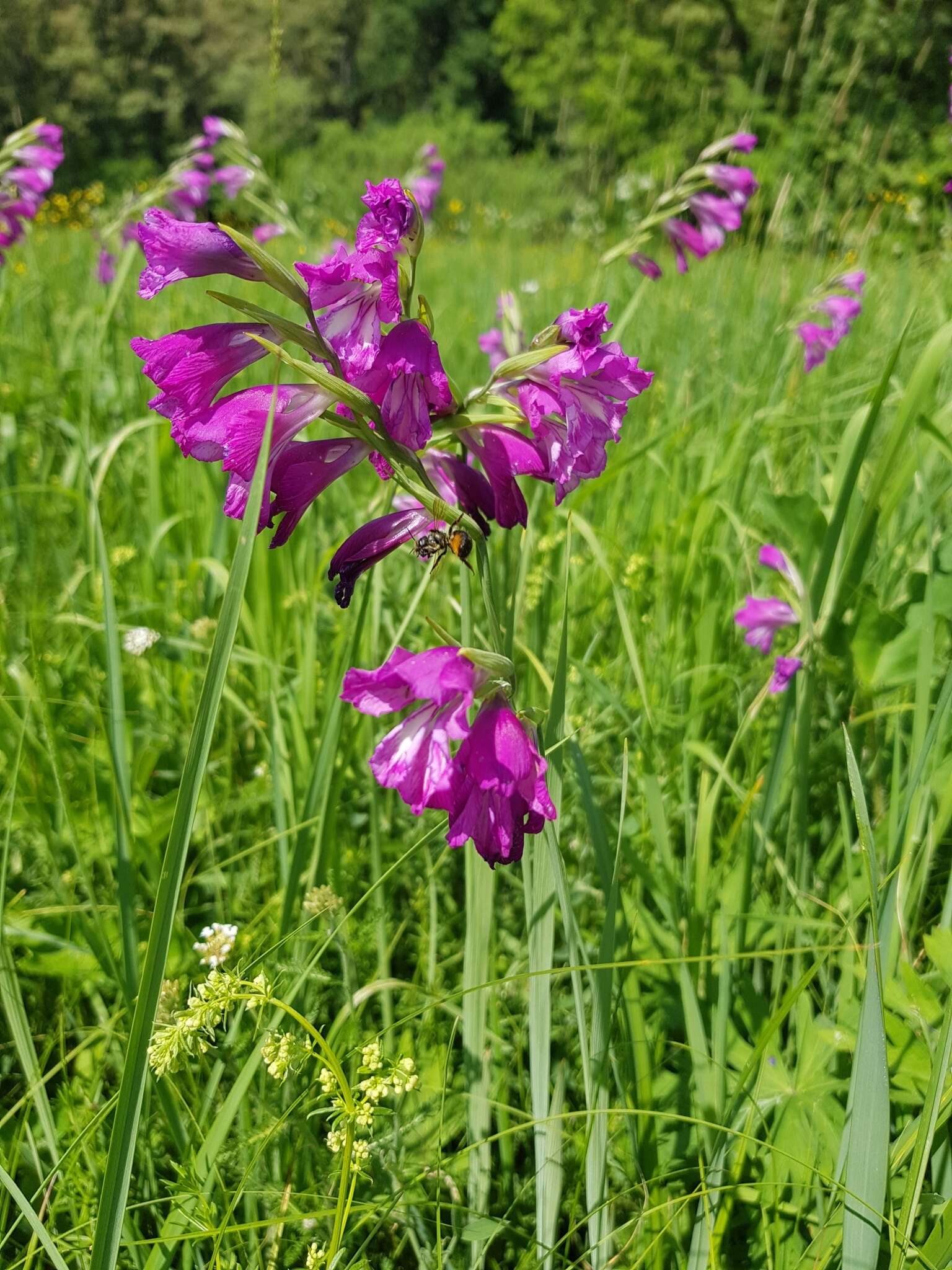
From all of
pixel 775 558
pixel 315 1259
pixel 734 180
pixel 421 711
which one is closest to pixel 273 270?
pixel 421 711

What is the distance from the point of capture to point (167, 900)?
0.55 m

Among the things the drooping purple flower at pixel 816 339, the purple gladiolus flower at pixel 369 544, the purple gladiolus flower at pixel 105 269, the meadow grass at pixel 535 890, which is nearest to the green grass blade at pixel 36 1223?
the meadow grass at pixel 535 890

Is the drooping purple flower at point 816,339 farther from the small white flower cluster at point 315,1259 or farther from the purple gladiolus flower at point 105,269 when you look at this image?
the purple gladiolus flower at point 105,269

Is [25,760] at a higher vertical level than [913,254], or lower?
lower

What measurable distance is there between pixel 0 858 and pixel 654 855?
38.1 inches

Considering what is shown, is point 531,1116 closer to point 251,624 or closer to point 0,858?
point 0,858

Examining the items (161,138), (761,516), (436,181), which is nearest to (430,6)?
(161,138)

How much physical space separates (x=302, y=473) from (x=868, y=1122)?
2.41 ft

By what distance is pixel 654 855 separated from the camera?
1.38 meters

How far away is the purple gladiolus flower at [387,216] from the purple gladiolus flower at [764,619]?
3.70 feet

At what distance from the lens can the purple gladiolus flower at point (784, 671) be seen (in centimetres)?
138

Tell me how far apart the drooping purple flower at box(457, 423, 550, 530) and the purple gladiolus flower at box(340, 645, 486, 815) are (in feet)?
0.55

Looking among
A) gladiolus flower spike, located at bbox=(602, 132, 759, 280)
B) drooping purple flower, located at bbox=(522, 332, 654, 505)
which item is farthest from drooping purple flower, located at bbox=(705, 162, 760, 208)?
drooping purple flower, located at bbox=(522, 332, 654, 505)

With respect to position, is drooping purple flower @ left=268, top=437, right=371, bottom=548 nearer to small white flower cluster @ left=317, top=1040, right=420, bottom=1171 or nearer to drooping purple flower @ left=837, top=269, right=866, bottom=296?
small white flower cluster @ left=317, top=1040, right=420, bottom=1171
